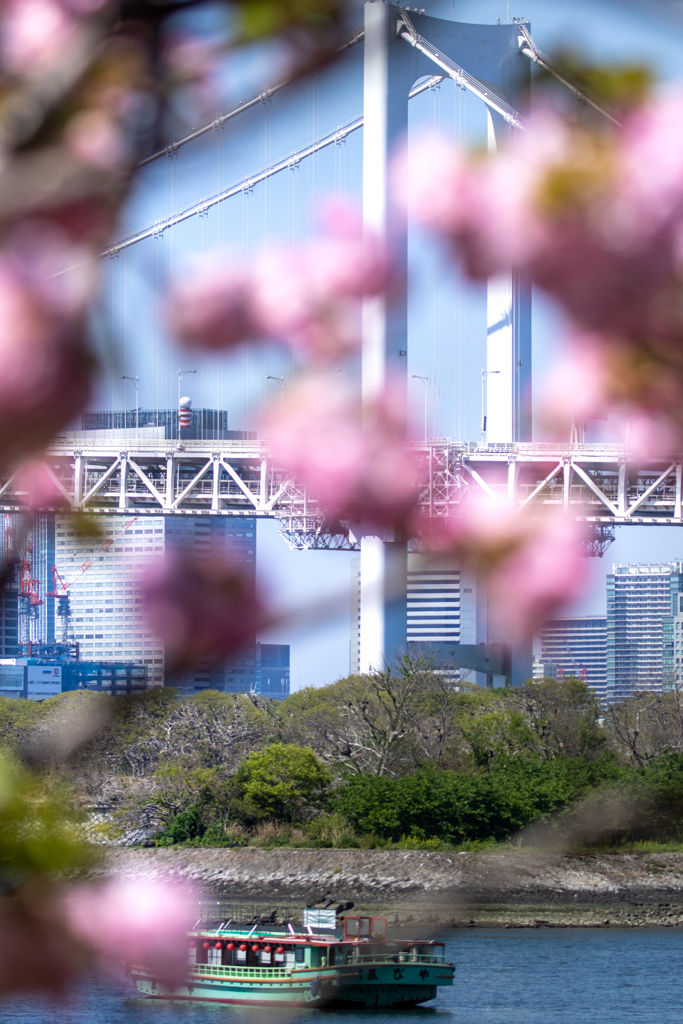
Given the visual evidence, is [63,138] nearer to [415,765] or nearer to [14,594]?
[14,594]

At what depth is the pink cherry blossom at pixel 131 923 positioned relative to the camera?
0.54 metres

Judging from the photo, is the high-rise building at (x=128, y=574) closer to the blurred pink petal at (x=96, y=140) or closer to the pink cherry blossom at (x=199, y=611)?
the pink cherry blossom at (x=199, y=611)

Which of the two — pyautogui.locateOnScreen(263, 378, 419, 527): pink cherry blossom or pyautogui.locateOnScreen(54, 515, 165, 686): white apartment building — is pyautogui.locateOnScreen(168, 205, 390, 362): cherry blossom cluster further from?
pyautogui.locateOnScreen(54, 515, 165, 686): white apartment building

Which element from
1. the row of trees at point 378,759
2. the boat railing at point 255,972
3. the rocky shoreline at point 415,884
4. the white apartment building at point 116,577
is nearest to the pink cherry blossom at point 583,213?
the white apartment building at point 116,577

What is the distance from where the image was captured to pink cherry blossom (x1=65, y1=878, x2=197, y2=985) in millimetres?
535

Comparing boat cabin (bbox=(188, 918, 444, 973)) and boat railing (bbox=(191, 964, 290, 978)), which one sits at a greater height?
boat cabin (bbox=(188, 918, 444, 973))

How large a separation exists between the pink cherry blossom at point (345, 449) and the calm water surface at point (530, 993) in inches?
321

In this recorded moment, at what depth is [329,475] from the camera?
1.63 feet

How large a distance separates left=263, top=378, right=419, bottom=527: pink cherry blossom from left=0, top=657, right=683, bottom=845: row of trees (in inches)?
382

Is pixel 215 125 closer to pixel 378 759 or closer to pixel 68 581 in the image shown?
pixel 68 581

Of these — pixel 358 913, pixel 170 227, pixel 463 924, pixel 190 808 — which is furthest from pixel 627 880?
pixel 170 227

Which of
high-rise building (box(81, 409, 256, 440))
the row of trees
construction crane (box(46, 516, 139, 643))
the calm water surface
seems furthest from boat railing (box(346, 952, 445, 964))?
high-rise building (box(81, 409, 256, 440))

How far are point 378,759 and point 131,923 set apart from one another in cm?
1224

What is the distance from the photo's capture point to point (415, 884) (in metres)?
11.8
